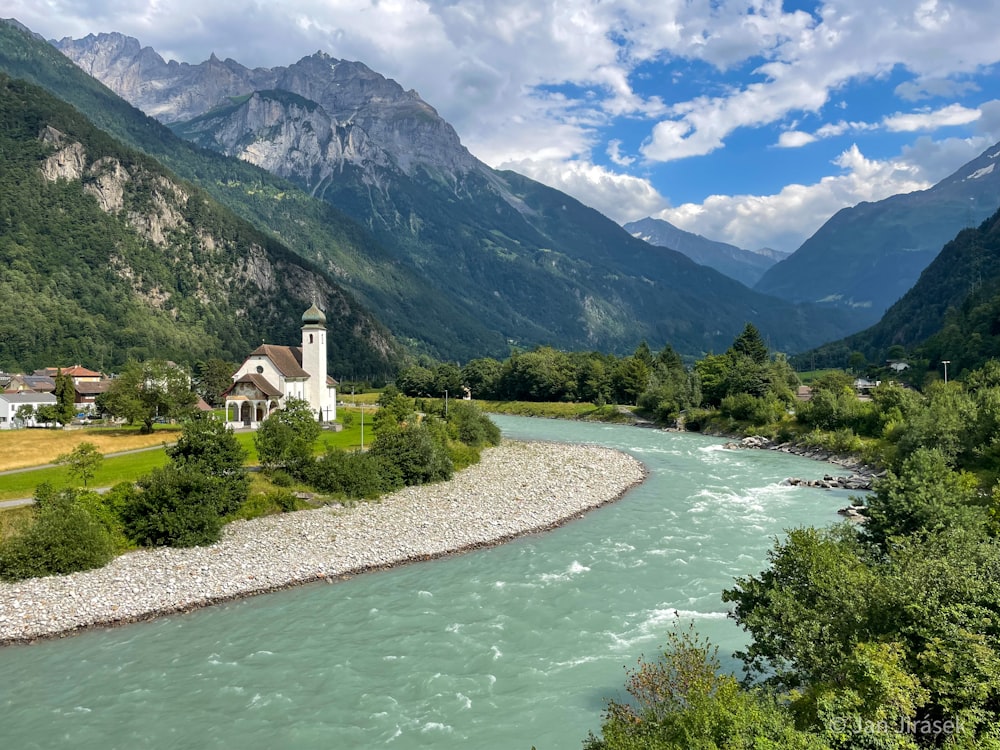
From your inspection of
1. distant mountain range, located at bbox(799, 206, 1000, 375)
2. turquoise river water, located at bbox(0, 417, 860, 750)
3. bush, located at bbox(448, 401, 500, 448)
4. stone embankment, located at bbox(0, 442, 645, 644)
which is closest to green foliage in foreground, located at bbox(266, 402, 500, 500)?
bush, located at bbox(448, 401, 500, 448)

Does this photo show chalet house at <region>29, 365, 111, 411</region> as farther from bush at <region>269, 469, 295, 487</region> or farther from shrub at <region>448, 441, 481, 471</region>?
bush at <region>269, 469, 295, 487</region>

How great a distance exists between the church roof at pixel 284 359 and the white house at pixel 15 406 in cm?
2527

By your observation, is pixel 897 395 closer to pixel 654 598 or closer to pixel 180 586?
pixel 654 598

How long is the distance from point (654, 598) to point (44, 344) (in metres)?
156

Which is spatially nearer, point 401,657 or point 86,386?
point 401,657

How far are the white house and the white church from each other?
2299 centimetres

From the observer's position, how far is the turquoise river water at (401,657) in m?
15.7

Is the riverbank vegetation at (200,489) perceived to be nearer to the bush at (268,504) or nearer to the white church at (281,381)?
the bush at (268,504)

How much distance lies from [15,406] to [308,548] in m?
66.5

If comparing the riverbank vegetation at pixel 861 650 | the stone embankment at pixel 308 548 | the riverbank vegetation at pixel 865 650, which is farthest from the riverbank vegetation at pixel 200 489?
the riverbank vegetation at pixel 865 650

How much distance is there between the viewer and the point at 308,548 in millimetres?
29547

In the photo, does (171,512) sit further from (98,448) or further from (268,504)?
(98,448)

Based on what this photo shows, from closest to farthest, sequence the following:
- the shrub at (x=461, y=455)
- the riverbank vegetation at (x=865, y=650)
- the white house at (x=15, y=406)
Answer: the riverbank vegetation at (x=865, y=650), the shrub at (x=461, y=455), the white house at (x=15, y=406)

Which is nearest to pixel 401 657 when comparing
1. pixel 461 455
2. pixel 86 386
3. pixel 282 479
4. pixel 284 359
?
pixel 282 479
